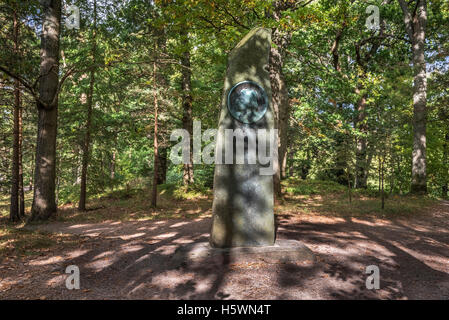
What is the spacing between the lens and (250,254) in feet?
15.8

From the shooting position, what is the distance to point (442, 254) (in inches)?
219

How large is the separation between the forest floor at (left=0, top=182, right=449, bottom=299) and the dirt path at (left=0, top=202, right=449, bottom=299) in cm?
1

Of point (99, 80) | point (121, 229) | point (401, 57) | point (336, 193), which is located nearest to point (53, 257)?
point (121, 229)

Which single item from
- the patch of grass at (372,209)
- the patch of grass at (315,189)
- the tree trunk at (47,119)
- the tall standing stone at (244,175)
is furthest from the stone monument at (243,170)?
the patch of grass at (315,189)

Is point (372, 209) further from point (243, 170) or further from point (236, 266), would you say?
point (236, 266)

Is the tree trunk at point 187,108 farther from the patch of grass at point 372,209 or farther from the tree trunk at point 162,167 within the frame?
the patch of grass at point 372,209

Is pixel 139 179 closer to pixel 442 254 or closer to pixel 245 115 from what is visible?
pixel 245 115

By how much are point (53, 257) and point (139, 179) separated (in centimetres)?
1658

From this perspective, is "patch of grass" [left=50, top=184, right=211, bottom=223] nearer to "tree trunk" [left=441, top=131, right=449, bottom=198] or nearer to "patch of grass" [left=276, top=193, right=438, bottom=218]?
"patch of grass" [left=276, top=193, right=438, bottom=218]

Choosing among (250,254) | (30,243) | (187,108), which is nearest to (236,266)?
(250,254)

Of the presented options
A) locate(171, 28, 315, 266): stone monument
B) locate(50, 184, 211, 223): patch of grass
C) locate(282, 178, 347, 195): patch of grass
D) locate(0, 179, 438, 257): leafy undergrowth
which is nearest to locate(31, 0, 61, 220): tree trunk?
locate(0, 179, 438, 257): leafy undergrowth

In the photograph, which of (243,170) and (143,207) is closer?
(243,170)

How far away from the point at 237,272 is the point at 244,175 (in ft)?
5.73

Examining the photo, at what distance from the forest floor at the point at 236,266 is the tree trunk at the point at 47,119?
11.0ft
